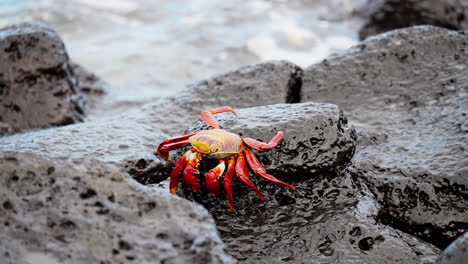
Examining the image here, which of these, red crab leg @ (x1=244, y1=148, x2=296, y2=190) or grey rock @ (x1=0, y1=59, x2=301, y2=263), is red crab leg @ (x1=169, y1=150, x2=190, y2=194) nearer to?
red crab leg @ (x1=244, y1=148, x2=296, y2=190)

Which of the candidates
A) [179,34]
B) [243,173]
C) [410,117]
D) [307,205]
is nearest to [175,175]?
[243,173]

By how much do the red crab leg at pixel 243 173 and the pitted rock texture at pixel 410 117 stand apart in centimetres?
76

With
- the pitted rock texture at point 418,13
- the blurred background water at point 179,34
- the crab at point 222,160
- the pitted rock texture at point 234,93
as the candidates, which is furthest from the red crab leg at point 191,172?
the pitted rock texture at point 418,13

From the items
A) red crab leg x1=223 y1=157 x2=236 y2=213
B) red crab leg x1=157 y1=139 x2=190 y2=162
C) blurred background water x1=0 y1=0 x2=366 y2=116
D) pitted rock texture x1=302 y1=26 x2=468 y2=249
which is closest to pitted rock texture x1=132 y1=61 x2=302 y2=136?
pitted rock texture x1=302 y1=26 x2=468 y2=249

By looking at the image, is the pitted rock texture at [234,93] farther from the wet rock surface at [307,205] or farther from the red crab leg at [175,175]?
the red crab leg at [175,175]

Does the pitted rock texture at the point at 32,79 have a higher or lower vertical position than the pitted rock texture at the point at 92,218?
lower

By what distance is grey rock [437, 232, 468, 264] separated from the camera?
65.9 inches

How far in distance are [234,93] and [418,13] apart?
5926 millimetres

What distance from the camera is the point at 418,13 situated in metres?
8.02

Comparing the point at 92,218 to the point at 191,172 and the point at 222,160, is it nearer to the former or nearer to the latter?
the point at 191,172

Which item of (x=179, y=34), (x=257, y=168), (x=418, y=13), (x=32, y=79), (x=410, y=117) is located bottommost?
(x=179, y=34)

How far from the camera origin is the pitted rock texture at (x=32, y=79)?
183 inches

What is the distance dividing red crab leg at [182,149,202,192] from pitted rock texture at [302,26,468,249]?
111 centimetres

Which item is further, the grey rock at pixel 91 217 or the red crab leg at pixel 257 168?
the red crab leg at pixel 257 168
